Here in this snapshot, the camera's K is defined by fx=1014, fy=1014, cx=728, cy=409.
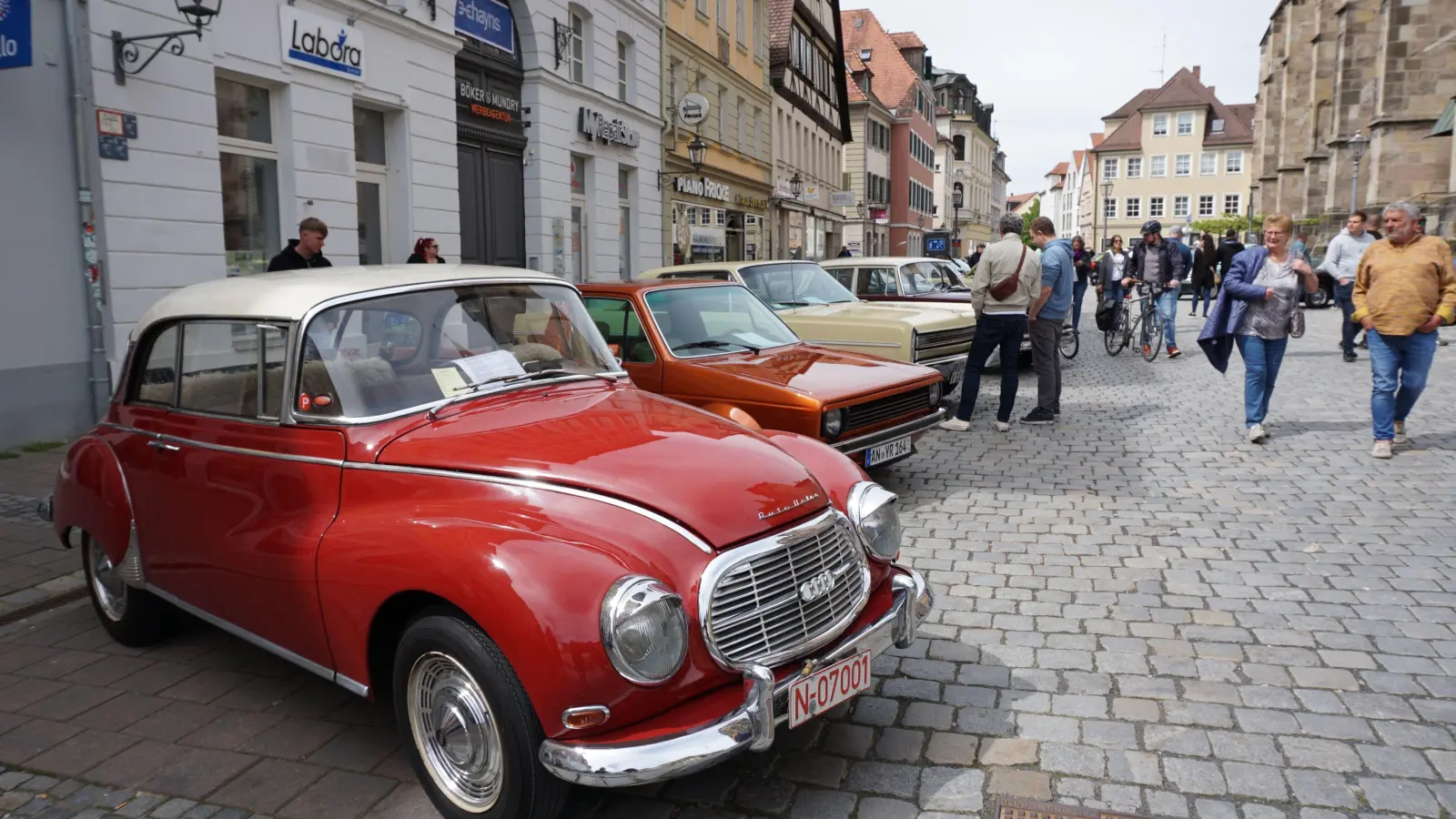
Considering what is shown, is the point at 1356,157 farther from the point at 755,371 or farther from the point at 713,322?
the point at 755,371

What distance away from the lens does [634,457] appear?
10.7 ft

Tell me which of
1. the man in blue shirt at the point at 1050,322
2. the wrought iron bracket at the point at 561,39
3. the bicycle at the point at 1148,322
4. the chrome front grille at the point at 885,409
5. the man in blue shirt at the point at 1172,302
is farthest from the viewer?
the wrought iron bracket at the point at 561,39

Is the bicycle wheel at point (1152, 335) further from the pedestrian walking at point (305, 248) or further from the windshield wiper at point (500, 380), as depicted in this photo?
the windshield wiper at point (500, 380)

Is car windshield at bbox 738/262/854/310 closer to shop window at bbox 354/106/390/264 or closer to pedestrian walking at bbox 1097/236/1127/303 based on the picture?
shop window at bbox 354/106/390/264

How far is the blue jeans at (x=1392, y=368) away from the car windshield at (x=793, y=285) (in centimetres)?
534

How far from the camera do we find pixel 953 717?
376cm

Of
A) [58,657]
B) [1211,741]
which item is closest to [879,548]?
[1211,741]

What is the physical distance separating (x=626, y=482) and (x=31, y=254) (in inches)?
311

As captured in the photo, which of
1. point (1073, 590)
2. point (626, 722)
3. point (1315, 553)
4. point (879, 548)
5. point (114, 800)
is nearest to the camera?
point (626, 722)

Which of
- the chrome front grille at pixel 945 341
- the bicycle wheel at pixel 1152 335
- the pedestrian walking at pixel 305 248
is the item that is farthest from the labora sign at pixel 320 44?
the bicycle wheel at pixel 1152 335

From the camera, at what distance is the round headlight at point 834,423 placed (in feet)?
21.3

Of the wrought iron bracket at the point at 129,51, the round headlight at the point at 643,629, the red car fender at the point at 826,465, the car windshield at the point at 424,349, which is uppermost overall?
the wrought iron bracket at the point at 129,51

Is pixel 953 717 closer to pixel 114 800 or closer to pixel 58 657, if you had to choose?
pixel 114 800

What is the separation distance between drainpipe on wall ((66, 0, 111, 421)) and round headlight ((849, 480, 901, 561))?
26.3 ft
